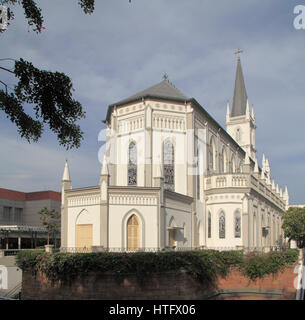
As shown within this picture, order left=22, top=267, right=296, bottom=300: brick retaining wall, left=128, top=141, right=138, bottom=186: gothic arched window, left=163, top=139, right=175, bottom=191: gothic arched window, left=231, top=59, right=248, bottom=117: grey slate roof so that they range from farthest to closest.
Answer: left=231, top=59, right=248, bottom=117: grey slate roof, left=128, top=141, right=138, bottom=186: gothic arched window, left=163, top=139, right=175, bottom=191: gothic arched window, left=22, top=267, right=296, bottom=300: brick retaining wall

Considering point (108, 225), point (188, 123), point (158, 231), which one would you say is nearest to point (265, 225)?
point (188, 123)

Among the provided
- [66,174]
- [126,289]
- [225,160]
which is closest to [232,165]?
[225,160]

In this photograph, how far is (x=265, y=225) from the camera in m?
43.0

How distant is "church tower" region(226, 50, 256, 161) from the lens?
75.2m

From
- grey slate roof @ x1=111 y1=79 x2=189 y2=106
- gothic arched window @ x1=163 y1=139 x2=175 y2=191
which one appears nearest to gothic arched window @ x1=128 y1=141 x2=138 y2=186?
gothic arched window @ x1=163 y1=139 x2=175 y2=191

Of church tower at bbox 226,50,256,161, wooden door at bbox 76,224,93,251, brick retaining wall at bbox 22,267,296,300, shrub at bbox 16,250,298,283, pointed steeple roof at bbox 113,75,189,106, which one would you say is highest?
church tower at bbox 226,50,256,161

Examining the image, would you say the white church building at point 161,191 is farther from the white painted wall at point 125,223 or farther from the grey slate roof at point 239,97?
the grey slate roof at point 239,97

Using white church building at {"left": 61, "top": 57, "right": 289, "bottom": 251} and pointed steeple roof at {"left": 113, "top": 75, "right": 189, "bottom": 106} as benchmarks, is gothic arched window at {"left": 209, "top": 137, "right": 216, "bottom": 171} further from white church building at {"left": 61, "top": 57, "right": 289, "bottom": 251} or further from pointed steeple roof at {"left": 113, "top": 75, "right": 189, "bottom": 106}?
pointed steeple roof at {"left": 113, "top": 75, "right": 189, "bottom": 106}

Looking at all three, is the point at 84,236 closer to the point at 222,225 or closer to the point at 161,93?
the point at 222,225

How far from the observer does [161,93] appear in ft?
115

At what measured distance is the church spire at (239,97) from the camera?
3029 inches

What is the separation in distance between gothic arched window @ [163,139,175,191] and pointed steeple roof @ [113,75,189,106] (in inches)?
159
